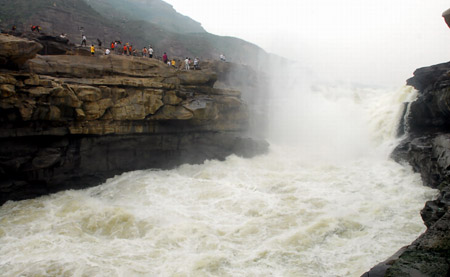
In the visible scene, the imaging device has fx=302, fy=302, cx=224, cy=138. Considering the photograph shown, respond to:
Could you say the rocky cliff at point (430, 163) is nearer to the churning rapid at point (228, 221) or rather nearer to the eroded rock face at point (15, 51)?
the churning rapid at point (228, 221)

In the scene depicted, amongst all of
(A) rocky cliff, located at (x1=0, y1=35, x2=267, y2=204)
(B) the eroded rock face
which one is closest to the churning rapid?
(A) rocky cliff, located at (x1=0, y1=35, x2=267, y2=204)

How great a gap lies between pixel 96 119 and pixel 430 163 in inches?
547

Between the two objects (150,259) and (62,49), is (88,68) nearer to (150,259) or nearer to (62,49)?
(62,49)

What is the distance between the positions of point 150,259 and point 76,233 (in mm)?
2994

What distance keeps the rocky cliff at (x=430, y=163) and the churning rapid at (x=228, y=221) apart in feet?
2.87

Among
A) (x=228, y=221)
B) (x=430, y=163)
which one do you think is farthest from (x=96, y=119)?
(x=430, y=163)

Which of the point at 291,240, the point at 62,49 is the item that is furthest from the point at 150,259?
the point at 62,49

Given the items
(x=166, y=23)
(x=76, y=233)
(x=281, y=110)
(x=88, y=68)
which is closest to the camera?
(x=76, y=233)

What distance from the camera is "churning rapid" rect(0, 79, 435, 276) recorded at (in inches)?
299

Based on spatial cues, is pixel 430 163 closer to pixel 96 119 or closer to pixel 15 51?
pixel 96 119

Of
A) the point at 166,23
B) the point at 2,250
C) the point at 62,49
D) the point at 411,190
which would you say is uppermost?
the point at 166,23

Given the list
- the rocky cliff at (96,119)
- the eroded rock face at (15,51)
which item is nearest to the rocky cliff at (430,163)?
the rocky cliff at (96,119)

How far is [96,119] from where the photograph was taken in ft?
43.6

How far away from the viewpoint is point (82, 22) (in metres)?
33.3
